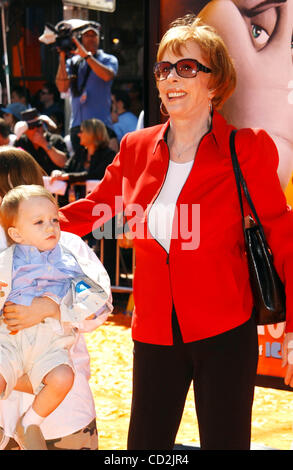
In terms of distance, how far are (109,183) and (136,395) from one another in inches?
34.5

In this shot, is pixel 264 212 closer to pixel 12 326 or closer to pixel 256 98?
pixel 12 326

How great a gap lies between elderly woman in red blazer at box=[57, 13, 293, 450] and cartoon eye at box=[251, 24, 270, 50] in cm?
99

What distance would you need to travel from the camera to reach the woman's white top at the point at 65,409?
2.56 m

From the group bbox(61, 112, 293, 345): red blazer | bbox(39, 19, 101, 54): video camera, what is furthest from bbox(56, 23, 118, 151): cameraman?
bbox(61, 112, 293, 345): red blazer

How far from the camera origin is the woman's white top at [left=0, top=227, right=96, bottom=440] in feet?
8.39

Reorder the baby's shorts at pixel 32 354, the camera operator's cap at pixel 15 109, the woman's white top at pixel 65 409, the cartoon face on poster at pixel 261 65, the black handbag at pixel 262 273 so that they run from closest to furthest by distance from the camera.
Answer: the baby's shorts at pixel 32 354, the woman's white top at pixel 65 409, the black handbag at pixel 262 273, the cartoon face on poster at pixel 261 65, the camera operator's cap at pixel 15 109

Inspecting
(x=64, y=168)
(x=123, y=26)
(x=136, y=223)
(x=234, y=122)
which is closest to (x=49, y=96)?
(x=123, y=26)

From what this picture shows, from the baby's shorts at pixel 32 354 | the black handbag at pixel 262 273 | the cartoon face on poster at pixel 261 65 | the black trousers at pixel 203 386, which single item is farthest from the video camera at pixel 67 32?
the baby's shorts at pixel 32 354

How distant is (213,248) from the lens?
2.62 m

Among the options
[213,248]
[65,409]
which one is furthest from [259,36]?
[65,409]

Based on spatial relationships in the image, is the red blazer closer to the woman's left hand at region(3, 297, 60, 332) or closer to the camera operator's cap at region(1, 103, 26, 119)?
the woman's left hand at region(3, 297, 60, 332)

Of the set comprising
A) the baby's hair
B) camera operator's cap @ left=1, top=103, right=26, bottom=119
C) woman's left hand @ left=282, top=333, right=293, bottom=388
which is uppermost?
the baby's hair

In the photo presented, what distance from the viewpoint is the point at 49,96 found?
524 inches

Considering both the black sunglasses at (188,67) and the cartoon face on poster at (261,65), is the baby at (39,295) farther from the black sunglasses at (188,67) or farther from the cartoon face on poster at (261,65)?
the cartoon face on poster at (261,65)
